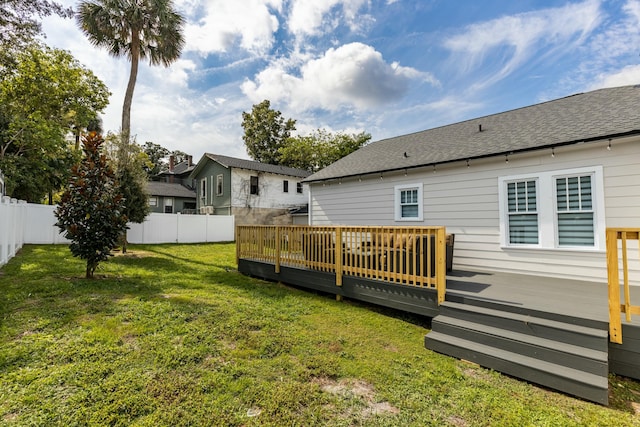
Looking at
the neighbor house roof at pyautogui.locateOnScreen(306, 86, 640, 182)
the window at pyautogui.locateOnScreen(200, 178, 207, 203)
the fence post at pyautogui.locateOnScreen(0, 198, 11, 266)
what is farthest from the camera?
the window at pyautogui.locateOnScreen(200, 178, 207, 203)

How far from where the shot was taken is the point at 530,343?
2922 millimetres

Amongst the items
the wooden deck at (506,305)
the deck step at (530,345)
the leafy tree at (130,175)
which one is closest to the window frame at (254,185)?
the leafy tree at (130,175)

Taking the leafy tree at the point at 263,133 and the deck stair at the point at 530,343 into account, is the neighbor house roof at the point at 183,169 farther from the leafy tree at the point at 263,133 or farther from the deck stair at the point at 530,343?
the deck stair at the point at 530,343

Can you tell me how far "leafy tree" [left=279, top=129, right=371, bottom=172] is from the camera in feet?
85.9

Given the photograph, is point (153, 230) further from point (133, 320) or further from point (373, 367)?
point (373, 367)

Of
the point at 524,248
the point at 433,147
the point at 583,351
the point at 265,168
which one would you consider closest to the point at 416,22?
the point at 433,147

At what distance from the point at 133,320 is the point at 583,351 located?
5.31 metres

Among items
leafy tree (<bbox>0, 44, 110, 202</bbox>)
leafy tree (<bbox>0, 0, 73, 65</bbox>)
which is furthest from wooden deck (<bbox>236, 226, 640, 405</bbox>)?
leafy tree (<bbox>0, 44, 110, 202</bbox>)

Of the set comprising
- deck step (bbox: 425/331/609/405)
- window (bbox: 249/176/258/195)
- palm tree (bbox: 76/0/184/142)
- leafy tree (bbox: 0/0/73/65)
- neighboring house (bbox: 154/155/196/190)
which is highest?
palm tree (bbox: 76/0/184/142)

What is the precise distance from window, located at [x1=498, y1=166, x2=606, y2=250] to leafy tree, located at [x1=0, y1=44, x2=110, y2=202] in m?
16.4

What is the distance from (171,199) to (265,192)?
11.0 m

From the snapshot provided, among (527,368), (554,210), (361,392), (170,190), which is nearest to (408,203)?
(554,210)

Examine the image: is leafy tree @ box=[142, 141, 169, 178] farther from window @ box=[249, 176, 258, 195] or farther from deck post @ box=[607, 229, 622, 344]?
deck post @ box=[607, 229, 622, 344]

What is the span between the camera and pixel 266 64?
12227mm
